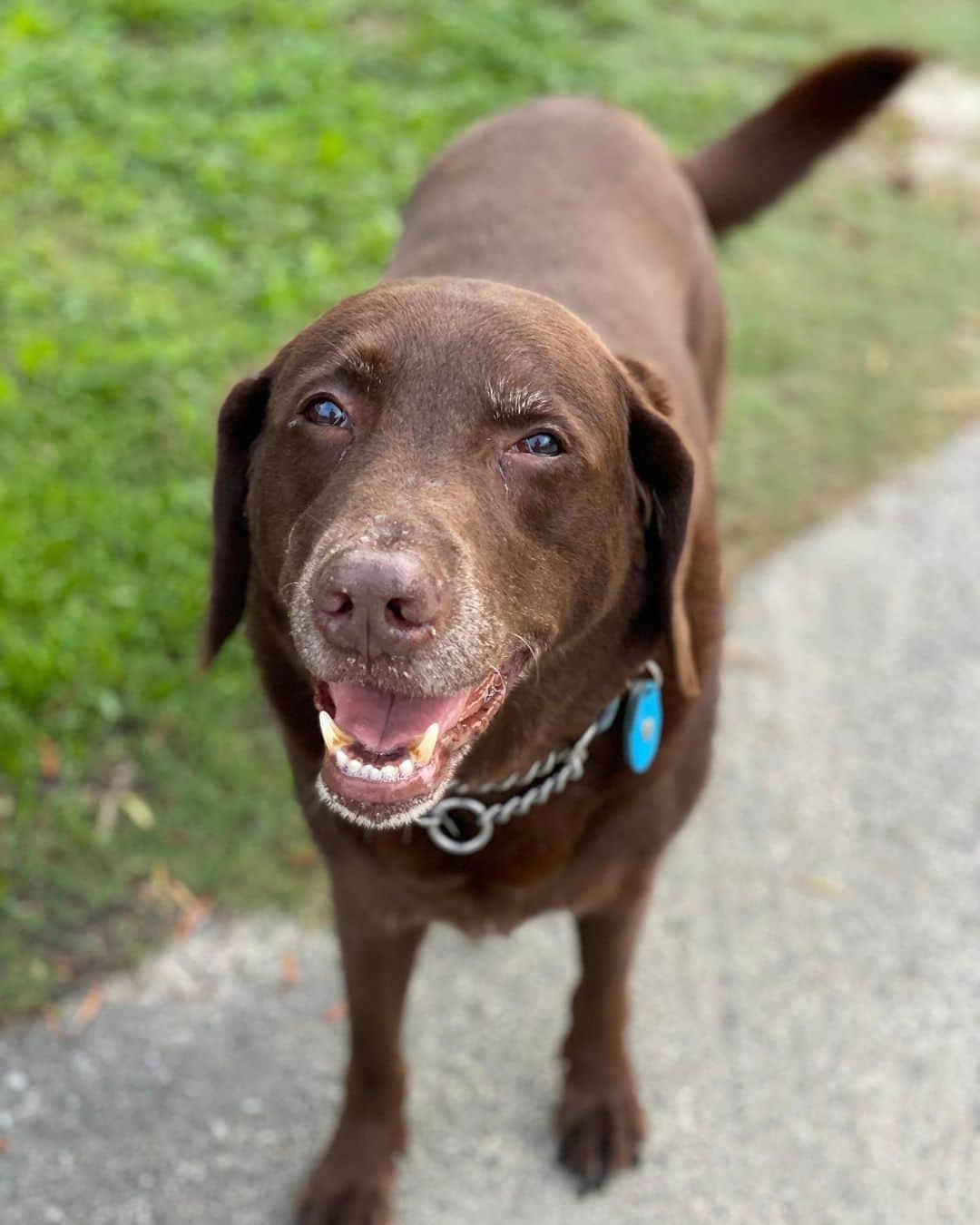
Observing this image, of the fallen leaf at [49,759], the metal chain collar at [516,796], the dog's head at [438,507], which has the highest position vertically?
the dog's head at [438,507]

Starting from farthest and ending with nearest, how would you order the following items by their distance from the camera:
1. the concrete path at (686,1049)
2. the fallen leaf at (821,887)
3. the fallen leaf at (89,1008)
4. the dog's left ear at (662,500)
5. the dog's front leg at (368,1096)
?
the fallen leaf at (821,887)
the fallen leaf at (89,1008)
the concrete path at (686,1049)
the dog's front leg at (368,1096)
the dog's left ear at (662,500)

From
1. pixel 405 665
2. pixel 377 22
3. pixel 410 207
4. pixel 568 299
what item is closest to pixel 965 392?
pixel 410 207

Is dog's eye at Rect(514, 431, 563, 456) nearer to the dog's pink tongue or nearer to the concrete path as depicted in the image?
the dog's pink tongue

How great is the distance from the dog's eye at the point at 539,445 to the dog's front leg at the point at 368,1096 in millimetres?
1002

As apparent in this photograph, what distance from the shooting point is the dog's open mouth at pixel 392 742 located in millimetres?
2012

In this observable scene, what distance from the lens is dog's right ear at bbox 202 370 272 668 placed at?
2.34 metres

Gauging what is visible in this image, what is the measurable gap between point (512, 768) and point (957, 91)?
554 centimetres

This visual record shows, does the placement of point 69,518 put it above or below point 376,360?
below

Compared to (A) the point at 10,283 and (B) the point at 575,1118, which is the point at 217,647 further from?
(A) the point at 10,283

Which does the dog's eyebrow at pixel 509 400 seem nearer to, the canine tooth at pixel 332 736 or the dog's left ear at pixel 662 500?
the dog's left ear at pixel 662 500

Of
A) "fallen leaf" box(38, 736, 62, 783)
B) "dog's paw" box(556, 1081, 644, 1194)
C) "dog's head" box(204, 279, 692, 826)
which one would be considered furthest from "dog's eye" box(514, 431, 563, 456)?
"fallen leaf" box(38, 736, 62, 783)

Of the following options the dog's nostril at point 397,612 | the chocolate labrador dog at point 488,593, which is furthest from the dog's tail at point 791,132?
the dog's nostril at point 397,612

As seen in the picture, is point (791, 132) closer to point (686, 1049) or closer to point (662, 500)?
point (662, 500)

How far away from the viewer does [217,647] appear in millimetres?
2605
